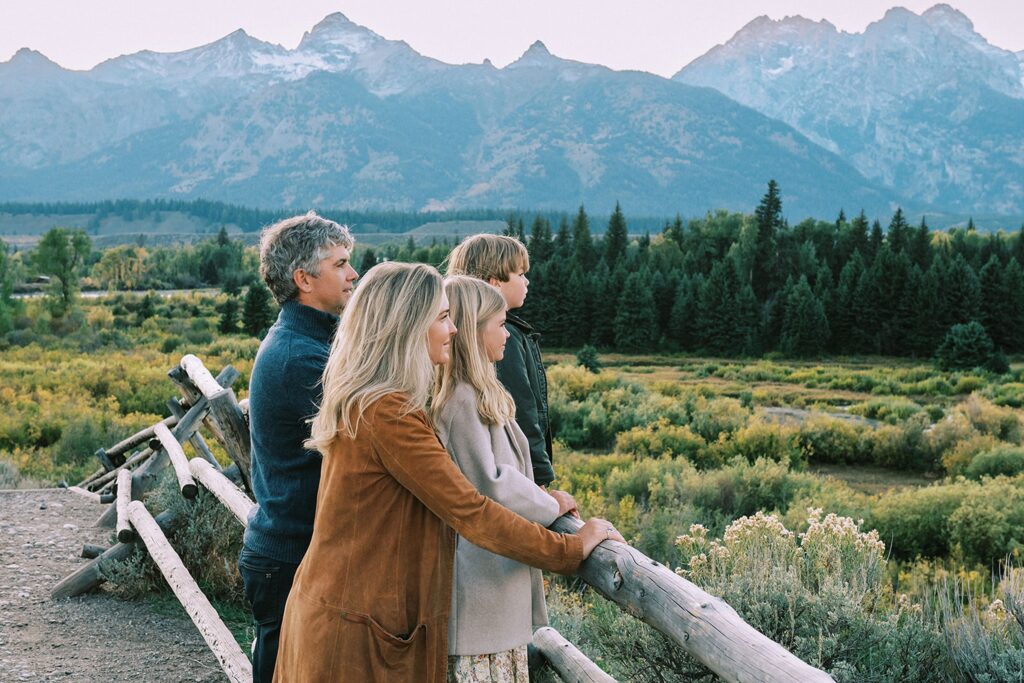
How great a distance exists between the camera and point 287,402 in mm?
3051

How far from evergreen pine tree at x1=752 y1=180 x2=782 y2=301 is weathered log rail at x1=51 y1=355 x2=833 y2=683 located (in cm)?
6052

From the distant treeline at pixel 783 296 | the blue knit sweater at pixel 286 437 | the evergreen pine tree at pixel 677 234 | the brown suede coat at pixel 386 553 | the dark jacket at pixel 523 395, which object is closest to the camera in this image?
the brown suede coat at pixel 386 553

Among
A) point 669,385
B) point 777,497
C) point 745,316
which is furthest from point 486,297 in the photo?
point 745,316

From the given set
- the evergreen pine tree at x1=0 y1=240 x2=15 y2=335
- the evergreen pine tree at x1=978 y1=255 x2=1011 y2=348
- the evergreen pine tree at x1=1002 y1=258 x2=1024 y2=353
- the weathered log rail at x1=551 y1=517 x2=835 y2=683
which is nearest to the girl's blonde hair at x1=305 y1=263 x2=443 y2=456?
the weathered log rail at x1=551 y1=517 x2=835 y2=683

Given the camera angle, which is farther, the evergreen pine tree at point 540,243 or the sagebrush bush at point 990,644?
the evergreen pine tree at point 540,243

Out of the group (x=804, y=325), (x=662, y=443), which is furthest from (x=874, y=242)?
(x=662, y=443)

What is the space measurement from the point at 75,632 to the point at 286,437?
385 centimetres

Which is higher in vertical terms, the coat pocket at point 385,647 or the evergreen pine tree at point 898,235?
the coat pocket at point 385,647

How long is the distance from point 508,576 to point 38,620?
15.8 feet

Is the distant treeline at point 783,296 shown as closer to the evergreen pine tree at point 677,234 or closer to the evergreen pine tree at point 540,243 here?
the evergreen pine tree at point 540,243

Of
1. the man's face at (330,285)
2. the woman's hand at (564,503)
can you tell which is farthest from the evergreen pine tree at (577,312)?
the woman's hand at (564,503)

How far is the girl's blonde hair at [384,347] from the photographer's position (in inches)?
96.4

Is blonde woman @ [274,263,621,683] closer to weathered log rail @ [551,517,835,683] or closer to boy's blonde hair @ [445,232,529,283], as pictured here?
weathered log rail @ [551,517,835,683]

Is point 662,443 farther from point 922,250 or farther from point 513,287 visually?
point 922,250
